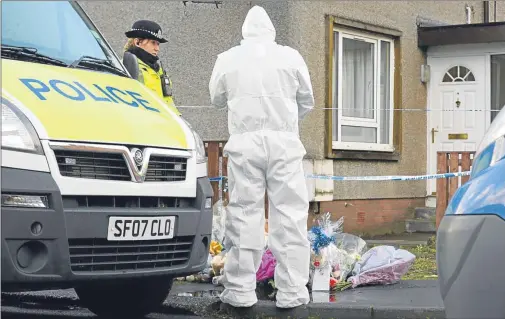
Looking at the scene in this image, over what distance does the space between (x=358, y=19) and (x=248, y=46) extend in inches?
232

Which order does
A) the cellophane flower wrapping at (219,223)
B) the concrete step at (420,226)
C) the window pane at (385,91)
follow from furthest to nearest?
1. the window pane at (385,91)
2. the concrete step at (420,226)
3. the cellophane flower wrapping at (219,223)

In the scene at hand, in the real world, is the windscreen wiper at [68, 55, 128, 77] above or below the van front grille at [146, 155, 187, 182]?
above

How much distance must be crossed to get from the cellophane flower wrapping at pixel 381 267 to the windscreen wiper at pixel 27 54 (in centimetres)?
305

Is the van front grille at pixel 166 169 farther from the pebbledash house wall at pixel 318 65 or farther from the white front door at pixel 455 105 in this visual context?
the white front door at pixel 455 105

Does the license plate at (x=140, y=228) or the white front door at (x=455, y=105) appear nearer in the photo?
the license plate at (x=140, y=228)

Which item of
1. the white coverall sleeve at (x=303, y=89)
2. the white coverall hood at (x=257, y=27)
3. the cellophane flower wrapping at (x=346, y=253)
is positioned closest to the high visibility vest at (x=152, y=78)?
the white coverall hood at (x=257, y=27)

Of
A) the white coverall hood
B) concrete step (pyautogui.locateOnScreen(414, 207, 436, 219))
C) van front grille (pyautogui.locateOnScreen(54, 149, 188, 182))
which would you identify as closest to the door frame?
concrete step (pyautogui.locateOnScreen(414, 207, 436, 219))

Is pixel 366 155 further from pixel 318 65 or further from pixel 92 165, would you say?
pixel 92 165

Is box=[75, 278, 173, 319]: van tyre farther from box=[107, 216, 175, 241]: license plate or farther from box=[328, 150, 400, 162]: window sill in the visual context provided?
box=[328, 150, 400, 162]: window sill

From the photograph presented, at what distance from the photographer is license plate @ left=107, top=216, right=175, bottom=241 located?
514 cm

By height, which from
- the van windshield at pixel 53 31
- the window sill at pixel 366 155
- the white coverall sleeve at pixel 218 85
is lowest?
the window sill at pixel 366 155

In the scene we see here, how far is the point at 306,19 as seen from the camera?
11.1 m

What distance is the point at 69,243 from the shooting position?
4.94 metres

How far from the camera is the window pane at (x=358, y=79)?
12266mm
